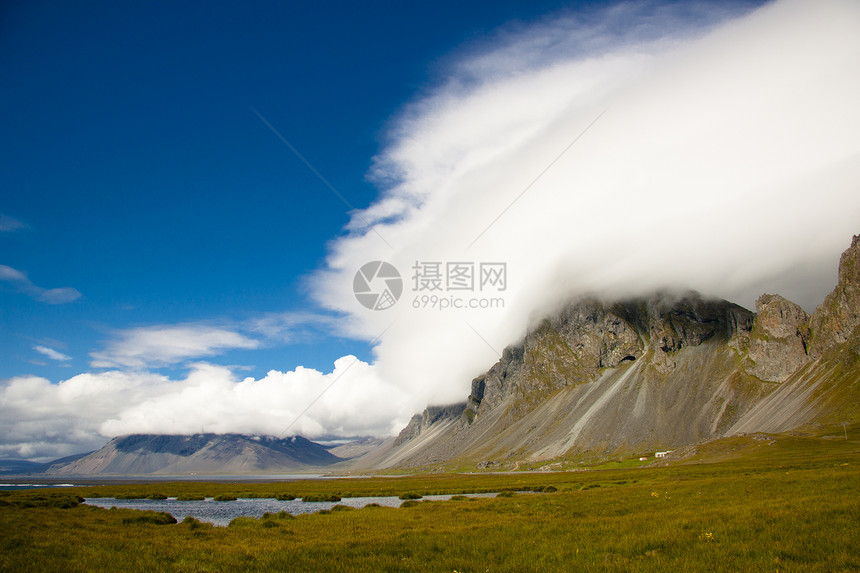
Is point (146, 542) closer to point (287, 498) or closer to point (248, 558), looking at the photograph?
point (248, 558)

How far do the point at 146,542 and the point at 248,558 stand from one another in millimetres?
12831

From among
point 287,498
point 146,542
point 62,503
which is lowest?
point 287,498

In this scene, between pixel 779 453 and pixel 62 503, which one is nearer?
pixel 62 503

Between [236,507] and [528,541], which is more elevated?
[528,541]

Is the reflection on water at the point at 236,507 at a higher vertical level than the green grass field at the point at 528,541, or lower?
lower

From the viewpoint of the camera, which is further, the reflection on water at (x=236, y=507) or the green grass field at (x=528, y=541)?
the reflection on water at (x=236, y=507)

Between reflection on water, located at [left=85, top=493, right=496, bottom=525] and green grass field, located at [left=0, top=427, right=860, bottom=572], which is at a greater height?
green grass field, located at [left=0, top=427, right=860, bottom=572]

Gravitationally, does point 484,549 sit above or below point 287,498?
above

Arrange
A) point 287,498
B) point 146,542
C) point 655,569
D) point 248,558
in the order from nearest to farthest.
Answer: point 655,569 → point 248,558 → point 146,542 → point 287,498

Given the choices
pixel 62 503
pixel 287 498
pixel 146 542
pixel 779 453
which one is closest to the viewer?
pixel 146 542

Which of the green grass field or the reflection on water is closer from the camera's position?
the green grass field

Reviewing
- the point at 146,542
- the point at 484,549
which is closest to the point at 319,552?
the point at 484,549

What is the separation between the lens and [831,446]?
14000 centimetres

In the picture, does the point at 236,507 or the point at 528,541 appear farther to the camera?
the point at 236,507
